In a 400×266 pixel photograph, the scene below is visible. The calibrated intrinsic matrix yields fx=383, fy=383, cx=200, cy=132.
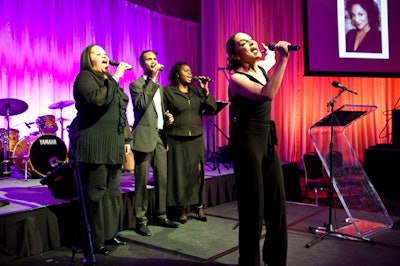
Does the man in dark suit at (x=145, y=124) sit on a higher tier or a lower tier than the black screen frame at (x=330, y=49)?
lower

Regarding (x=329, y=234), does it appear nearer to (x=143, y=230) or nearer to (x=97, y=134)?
(x=143, y=230)

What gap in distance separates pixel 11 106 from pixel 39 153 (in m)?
0.86

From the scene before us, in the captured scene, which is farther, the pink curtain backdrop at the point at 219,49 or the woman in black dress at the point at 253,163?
the pink curtain backdrop at the point at 219,49

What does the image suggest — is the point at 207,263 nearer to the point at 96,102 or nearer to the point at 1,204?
the point at 96,102

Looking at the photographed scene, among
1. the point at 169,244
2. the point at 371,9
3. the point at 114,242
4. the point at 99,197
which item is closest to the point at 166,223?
the point at 169,244

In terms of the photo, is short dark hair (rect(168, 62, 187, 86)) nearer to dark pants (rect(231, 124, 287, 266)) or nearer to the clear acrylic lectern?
the clear acrylic lectern

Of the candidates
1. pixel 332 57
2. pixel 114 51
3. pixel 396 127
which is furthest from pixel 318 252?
pixel 114 51

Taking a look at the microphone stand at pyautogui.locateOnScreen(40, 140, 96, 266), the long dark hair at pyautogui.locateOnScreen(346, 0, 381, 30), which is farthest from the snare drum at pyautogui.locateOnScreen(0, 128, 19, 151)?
the long dark hair at pyautogui.locateOnScreen(346, 0, 381, 30)

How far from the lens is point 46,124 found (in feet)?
19.2

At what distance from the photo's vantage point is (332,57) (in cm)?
573

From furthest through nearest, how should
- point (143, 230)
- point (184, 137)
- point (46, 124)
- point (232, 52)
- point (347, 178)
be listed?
point (46, 124)
point (184, 137)
point (347, 178)
point (143, 230)
point (232, 52)

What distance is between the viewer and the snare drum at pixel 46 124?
19.1 feet

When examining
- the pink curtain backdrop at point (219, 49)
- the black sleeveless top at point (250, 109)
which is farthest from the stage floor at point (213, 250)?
the pink curtain backdrop at point (219, 49)

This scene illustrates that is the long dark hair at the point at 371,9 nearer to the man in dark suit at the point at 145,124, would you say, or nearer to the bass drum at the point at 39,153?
the man in dark suit at the point at 145,124
